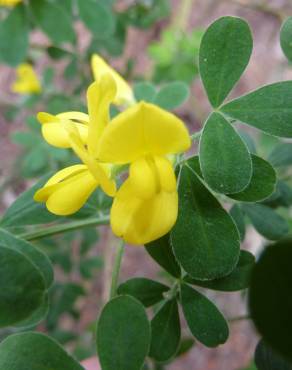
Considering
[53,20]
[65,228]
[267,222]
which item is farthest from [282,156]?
[53,20]

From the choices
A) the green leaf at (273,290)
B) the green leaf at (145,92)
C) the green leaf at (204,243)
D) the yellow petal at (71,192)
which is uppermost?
the green leaf at (273,290)

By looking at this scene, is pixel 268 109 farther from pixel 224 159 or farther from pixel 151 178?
pixel 151 178

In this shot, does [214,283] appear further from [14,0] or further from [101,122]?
[14,0]

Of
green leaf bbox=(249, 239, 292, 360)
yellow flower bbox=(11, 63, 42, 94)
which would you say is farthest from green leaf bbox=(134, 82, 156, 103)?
yellow flower bbox=(11, 63, 42, 94)

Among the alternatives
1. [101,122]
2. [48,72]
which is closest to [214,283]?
[101,122]

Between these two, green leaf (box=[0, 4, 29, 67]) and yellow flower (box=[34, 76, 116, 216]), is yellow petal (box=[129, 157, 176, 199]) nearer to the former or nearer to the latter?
yellow flower (box=[34, 76, 116, 216])

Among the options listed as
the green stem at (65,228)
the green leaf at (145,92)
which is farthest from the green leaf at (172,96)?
the green stem at (65,228)

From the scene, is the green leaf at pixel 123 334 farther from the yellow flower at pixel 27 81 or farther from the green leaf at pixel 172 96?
the yellow flower at pixel 27 81
